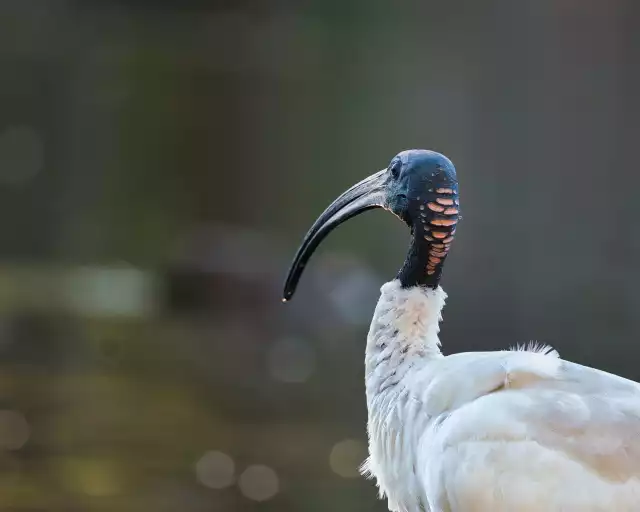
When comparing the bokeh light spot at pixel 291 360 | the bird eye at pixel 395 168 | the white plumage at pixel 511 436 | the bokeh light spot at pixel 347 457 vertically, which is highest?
the bokeh light spot at pixel 291 360

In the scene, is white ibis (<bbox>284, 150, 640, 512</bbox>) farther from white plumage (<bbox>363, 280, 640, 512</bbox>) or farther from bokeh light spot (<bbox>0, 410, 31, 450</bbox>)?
bokeh light spot (<bbox>0, 410, 31, 450</bbox>)

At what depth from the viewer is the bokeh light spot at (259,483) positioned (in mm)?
4707

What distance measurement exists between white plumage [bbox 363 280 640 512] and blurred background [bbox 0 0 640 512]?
4534 millimetres

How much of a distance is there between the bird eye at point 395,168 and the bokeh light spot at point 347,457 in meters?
2.72

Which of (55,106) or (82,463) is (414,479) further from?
(55,106)

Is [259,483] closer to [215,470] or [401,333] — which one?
[215,470]

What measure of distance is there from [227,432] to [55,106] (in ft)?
17.5

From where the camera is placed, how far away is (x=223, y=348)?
773 centimetres

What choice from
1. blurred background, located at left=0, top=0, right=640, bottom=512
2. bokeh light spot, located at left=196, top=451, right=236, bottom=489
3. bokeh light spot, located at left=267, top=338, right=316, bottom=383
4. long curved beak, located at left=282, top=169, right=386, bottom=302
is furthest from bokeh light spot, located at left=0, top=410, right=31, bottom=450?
long curved beak, located at left=282, top=169, right=386, bottom=302

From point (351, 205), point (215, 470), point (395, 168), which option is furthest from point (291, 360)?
point (395, 168)

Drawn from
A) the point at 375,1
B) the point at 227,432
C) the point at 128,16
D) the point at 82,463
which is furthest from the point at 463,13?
the point at 82,463

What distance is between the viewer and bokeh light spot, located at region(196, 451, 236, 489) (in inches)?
193

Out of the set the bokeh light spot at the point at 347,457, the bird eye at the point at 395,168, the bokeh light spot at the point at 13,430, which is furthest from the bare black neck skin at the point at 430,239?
the bokeh light spot at the point at 13,430

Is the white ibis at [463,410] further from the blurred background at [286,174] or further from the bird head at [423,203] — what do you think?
the blurred background at [286,174]
